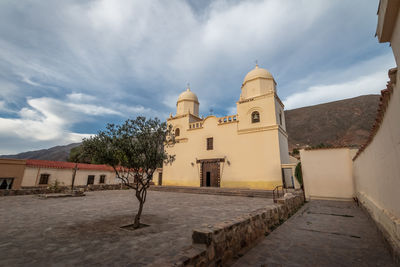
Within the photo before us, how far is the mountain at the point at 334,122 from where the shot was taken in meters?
53.4

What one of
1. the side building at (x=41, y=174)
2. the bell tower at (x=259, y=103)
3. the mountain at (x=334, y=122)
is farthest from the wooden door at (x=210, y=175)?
the mountain at (x=334, y=122)

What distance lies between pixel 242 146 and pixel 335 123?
200 feet

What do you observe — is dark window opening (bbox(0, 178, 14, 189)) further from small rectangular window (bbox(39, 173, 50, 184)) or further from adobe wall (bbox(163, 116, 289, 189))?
adobe wall (bbox(163, 116, 289, 189))

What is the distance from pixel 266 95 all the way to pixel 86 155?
15416mm

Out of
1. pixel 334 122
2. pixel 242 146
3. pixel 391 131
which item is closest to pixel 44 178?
pixel 242 146

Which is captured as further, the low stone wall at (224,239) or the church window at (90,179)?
the church window at (90,179)

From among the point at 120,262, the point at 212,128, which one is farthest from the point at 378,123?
the point at 212,128

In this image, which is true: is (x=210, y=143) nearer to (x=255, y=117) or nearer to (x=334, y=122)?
(x=255, y=117)

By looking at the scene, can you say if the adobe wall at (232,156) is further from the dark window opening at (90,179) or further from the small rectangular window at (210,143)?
the dark window opening at (90,179)

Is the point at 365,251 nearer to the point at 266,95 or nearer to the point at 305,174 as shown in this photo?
the point at 305,174

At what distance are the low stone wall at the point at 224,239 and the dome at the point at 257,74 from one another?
15.7 metres

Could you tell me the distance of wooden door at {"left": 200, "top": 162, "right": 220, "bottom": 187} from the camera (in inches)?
697

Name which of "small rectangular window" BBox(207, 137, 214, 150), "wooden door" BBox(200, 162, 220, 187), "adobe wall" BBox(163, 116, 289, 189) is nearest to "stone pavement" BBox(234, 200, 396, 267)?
"adobe wall" BBox(163, 116, 289, 189)

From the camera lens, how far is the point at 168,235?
14.6ft
